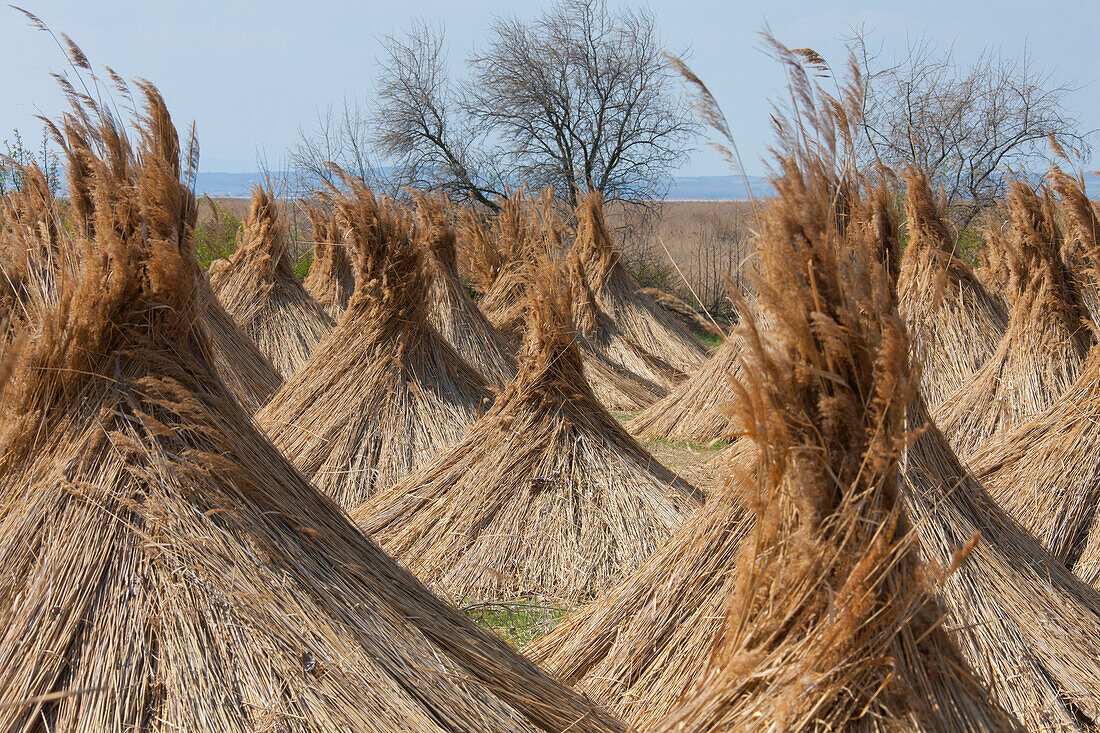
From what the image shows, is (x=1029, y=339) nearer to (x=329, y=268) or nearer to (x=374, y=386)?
(x=374, y=386)

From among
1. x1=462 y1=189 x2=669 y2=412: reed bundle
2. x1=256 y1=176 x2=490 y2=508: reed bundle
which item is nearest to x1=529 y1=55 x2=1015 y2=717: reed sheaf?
x1=256 y1=176 x2=490 y2=508: reed bundle

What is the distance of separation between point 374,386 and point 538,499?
1.61 meters

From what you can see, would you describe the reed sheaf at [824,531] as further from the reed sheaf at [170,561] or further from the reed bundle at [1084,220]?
the reed bundle at [1084,220]

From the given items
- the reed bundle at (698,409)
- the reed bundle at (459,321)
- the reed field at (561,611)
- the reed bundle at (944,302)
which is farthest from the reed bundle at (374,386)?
the reed bundle at (944,302)

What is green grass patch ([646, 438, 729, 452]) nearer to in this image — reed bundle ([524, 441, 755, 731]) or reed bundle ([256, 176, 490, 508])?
reed bundle ([256, 176, 490, 508])

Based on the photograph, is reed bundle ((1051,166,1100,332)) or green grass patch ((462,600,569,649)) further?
reed bundle ((1051,166,1100,332))

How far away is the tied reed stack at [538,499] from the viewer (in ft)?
14.8

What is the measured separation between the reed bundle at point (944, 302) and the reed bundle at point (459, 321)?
11.5 ft

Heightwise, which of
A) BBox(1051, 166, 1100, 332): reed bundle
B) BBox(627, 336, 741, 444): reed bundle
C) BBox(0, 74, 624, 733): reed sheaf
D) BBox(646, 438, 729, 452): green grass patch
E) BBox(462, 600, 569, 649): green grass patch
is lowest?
BBox(462, 600, 569, 649): green grass patch

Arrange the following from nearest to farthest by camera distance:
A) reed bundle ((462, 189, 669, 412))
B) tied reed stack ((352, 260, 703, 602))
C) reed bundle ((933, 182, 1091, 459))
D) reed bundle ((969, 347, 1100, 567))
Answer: reed bundle ((969, 347, 1100, 567)), tied reed stack ((352, 260, 703, 602)), reed bundle ((933, 182, 1091, 459)), reed bundle ((462, 189, 669, 412))

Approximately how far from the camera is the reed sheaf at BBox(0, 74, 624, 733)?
193 centimetres

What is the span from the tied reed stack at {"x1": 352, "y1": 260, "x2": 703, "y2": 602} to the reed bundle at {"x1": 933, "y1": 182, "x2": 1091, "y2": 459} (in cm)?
186

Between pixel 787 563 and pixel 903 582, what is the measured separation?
230 mm

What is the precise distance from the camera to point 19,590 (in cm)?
203
